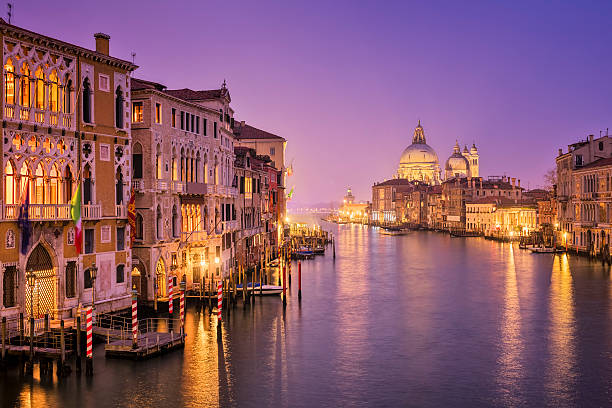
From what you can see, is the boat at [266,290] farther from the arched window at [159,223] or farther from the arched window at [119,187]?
the arched window at [119,187]

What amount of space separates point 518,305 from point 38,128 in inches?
919

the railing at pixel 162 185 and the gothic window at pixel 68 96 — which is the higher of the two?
the gothic window at pixel 68 96

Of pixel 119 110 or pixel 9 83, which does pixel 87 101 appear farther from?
pixel 9 83

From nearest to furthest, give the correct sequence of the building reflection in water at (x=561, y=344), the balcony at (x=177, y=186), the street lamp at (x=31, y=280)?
the building reflection in water at (x=561, y=344) → the street lamp at (x=31, y=280) → the balcony at (x=177, y=186)

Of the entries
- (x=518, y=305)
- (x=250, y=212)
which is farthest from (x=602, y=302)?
(x=250, y=212)

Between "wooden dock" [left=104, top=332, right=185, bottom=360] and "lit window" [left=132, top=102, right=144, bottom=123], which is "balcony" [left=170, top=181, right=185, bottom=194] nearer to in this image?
"lit window" [left=132, top=102, right=144, bottom=123]

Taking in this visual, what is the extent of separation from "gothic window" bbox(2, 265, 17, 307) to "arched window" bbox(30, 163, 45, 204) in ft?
7.61

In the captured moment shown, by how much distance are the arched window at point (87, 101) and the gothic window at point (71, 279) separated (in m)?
5.06

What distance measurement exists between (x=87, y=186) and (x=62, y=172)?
130 cm

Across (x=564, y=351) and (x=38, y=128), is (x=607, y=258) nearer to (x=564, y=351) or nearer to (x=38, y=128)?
(x=564, y=351)

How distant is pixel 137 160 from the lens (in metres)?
27.3

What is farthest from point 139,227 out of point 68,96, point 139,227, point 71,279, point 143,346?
point 143,346

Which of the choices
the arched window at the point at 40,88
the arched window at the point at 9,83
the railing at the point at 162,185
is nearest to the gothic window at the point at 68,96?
the arched window at the point at 40,88

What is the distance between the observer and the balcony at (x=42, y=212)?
2019 cm
